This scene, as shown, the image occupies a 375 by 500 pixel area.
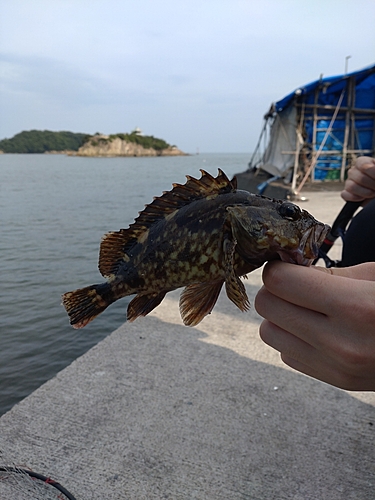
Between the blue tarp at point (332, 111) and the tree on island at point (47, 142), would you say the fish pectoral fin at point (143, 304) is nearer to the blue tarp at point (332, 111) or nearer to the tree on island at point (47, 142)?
the blue tarp at point (332, 111)

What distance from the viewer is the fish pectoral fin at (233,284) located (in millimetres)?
1729

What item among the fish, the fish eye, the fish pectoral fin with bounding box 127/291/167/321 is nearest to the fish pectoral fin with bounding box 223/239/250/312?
the fish

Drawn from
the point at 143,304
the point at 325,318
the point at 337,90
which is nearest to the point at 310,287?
the point at 325,318

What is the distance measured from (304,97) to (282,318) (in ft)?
66.2

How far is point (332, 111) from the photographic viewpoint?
65.2 ft

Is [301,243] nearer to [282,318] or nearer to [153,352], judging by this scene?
[282,318]

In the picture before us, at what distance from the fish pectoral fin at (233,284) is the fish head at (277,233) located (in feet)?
0.19

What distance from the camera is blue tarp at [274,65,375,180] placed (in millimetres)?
19109

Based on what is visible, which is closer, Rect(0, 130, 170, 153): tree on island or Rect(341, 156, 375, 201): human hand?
Rect(341, 156, 375, 201): human hand

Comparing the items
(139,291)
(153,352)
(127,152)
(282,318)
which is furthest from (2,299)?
(127,152)

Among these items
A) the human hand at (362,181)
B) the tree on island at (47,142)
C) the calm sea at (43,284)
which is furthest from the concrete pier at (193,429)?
the tree on island at (47,142)

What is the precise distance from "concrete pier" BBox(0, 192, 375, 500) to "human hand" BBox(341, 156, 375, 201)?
5.86 feet

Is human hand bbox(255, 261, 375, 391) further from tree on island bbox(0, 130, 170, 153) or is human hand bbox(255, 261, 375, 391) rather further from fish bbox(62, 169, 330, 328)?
tree on island bbox(0, 130, 170, 153)

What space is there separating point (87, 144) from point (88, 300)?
129 meters
